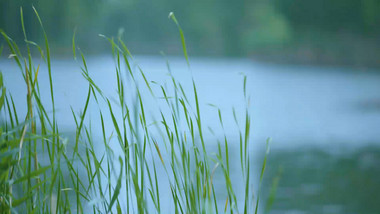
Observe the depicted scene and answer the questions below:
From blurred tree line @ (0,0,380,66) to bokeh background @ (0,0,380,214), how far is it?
10mm

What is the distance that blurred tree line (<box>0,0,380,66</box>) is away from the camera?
11.4ft

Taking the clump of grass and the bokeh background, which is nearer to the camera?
the clump of grass

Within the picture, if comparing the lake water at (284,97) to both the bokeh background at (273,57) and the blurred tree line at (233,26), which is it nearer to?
the bokeh background at (273,57)

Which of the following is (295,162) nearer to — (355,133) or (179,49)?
(355,133)

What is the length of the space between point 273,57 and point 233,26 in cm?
57

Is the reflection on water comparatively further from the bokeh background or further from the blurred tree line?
the blurred tree line

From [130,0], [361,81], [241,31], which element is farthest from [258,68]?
[130,0]

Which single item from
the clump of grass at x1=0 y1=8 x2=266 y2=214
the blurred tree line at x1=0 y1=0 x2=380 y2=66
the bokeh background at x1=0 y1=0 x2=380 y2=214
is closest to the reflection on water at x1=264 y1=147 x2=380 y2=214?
the bokeh background at x1=0 y1=0 x2=380 y2=214

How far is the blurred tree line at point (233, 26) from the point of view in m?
3.48

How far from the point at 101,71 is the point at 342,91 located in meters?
2.21

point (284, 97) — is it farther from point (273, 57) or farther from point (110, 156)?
point (110, 156)

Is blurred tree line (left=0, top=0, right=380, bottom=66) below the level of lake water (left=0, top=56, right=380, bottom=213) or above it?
above

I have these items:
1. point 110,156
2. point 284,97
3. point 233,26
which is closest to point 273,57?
point 284,97

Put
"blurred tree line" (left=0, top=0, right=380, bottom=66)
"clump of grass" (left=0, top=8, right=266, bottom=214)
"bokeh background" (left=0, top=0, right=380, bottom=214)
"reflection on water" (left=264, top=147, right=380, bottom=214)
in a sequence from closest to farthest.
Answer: "clump of grass" (left=0, top=8, right=266, bottom=214), "reflection on water" (left=264, top=147, right=380, bottom=214), "bokeh background" (left=0, top=0, right=380, bottom=214), "blurred tree line" (left=0, top=0, right=380, bottom=66)
